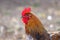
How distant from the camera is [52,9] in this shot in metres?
7.72

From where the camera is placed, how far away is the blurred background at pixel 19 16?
254 inches

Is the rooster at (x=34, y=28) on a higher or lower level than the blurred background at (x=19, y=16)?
lower

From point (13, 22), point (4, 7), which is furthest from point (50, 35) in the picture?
point (4, 7)

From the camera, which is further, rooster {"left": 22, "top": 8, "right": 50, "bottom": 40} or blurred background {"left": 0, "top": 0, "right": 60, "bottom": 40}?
blurred background {"left": 0, "top": 0, "right": 60, "bottom": 40}

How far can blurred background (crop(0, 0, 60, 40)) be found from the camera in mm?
6443

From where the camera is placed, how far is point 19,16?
24.1 feet

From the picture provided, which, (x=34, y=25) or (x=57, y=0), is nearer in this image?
(x=34, y=25)

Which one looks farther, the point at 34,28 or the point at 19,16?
the point at 19,16

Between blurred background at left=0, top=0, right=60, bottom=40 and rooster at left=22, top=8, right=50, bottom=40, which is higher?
blurred background at left=0, top=0, right=60, bottom=40

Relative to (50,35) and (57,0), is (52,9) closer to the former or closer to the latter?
(57,0)

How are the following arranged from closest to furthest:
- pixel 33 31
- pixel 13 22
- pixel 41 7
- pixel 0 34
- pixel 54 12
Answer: pixel 33 31 → pixel 0 34 → pixel 13 22 → pixel 54 12 → pixel 41 7

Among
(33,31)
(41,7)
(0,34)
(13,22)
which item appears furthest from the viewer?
(41,7)

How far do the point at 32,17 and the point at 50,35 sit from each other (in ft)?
1.55

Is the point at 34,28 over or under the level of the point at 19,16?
under
